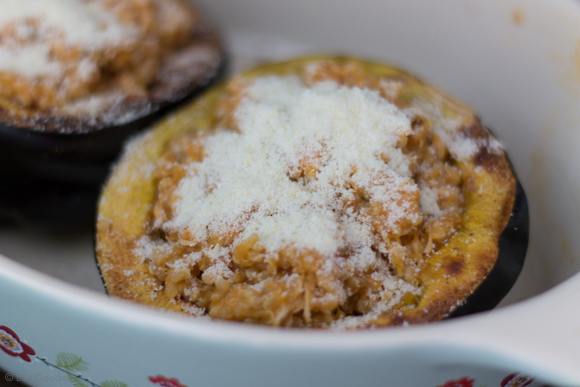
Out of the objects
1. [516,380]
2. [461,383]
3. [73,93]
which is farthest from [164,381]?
[73,93]

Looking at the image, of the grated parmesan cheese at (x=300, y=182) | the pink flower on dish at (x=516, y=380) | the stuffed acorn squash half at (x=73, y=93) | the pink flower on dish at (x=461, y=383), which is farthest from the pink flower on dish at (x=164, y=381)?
the stuffed acorn squash half at (x=73, y=93)

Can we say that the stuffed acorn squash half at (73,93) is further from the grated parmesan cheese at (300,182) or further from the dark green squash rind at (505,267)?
the dark green squash rind at (505,267)

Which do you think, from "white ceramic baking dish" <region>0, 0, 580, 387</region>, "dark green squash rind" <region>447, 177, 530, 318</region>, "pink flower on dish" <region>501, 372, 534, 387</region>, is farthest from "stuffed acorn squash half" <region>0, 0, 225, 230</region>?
"pink flower on dish" <region>501, 372, 534, 387</region>

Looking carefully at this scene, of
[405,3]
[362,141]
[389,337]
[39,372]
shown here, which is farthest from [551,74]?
[39,372]

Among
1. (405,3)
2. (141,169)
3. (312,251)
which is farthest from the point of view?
(405,3)

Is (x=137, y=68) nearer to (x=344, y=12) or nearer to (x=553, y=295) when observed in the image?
(x=344, y=12)

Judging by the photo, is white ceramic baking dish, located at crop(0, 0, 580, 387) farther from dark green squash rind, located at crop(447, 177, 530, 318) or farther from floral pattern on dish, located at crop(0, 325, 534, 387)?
dark green squash rind, located at crop(447, 177, 530, 318)
